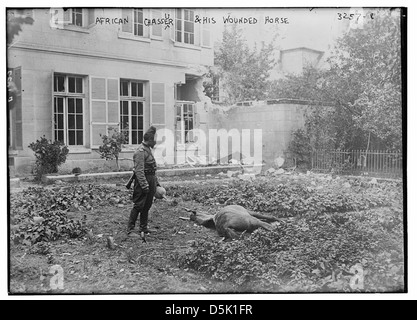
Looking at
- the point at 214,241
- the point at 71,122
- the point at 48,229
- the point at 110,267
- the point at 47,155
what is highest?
the point at 71,122

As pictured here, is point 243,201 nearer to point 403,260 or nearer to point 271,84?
point 271,84

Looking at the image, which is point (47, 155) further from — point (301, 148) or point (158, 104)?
point (301, 148)

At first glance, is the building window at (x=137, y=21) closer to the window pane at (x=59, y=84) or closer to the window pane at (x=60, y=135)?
the window pane at (x=59, y=84)

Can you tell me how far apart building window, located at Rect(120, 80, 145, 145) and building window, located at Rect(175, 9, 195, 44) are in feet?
2.64

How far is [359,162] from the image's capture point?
6.21 metres

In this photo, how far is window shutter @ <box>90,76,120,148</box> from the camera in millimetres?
6082

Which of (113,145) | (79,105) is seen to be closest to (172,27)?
(79,105)

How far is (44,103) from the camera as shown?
596 cm

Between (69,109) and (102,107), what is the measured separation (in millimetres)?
412

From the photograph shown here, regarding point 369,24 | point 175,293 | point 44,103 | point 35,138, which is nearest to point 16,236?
point 35,138

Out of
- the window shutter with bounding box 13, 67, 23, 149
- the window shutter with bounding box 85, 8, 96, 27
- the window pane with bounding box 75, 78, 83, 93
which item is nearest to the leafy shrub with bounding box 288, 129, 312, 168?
the window pane with bounding box 75, 78, 83, 93

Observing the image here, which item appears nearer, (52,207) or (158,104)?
(52,207)

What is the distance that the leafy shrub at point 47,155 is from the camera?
593 centimetres
